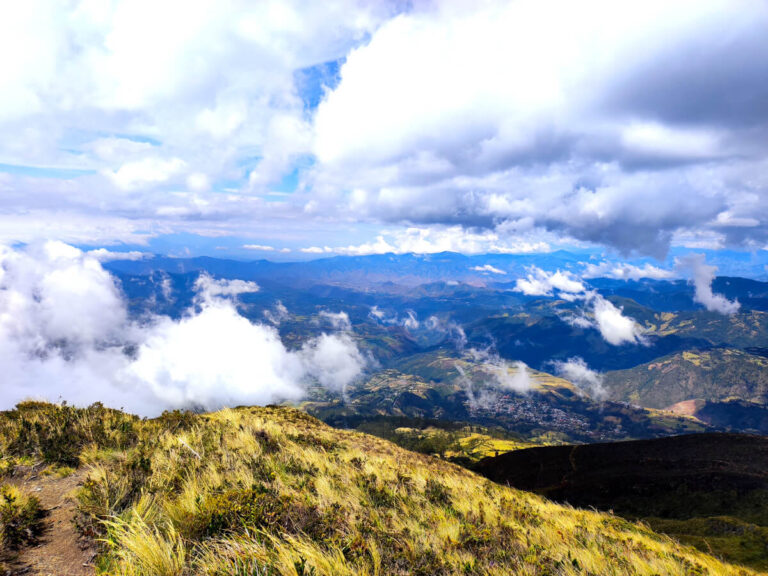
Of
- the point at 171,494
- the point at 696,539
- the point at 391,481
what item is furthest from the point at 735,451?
the point at 171,494

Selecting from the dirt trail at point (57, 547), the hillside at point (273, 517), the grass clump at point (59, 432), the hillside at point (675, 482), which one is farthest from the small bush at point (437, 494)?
the grass clump at point (59, 432)

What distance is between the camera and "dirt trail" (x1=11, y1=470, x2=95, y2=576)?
4934 mm

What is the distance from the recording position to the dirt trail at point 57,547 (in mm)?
4934

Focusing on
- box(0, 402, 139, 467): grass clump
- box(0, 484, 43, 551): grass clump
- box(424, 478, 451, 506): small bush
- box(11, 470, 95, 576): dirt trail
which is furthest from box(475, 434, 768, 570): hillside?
box(0, 402, 139, 467): grass clump

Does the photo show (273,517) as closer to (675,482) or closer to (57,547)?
(57,547)

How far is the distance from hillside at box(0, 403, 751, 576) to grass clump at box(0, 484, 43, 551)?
64 cm

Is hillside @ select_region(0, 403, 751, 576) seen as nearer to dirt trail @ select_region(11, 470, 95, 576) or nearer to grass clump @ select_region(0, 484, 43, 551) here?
dirt trail @ select_region(11, 470, 95, 576)

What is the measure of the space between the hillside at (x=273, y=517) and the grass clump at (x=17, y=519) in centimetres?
64

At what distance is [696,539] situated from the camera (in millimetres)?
16531

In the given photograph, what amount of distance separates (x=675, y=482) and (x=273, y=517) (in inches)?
2159

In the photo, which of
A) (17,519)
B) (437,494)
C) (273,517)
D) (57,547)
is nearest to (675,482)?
(437,494)

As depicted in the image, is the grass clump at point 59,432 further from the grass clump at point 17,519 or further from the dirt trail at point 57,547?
the grass clump at point 17,519

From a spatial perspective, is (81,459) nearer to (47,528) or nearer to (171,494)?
(47,528)

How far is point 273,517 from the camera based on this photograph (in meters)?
5.97
